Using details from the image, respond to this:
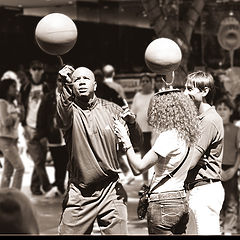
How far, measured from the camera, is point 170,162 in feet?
15.5

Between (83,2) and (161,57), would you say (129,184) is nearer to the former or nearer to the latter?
(83,2)

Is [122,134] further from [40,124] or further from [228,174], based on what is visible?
[40,124]

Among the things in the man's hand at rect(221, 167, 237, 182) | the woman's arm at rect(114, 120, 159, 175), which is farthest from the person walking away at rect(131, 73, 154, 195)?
the woman's arm at rect(114, 120, 159, 175)

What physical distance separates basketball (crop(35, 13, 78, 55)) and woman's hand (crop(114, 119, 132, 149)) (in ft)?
2.72

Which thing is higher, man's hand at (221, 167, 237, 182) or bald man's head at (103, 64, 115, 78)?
bald man's head at (103, 64, 115, 78)

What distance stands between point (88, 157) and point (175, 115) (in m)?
0.72

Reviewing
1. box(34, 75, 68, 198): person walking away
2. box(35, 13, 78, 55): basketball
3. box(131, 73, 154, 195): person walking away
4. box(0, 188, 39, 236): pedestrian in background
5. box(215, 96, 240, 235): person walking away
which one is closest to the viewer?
box(0, 188, 39, 236): pedestrian in background

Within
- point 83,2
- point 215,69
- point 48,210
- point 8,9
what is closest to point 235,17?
point 215,69

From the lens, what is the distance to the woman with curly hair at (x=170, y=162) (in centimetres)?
473

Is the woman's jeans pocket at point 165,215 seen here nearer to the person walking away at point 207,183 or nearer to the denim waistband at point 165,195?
the denim waistband at point 165,195

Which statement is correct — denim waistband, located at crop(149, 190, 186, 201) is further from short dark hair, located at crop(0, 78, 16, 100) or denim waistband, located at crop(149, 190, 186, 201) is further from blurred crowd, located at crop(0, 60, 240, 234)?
short dark hair, located at crop(0, 78, 16, 100)

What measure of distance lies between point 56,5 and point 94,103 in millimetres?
5770

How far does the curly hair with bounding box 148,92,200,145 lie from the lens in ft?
15.6

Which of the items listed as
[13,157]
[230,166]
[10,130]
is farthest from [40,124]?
[230,166]
